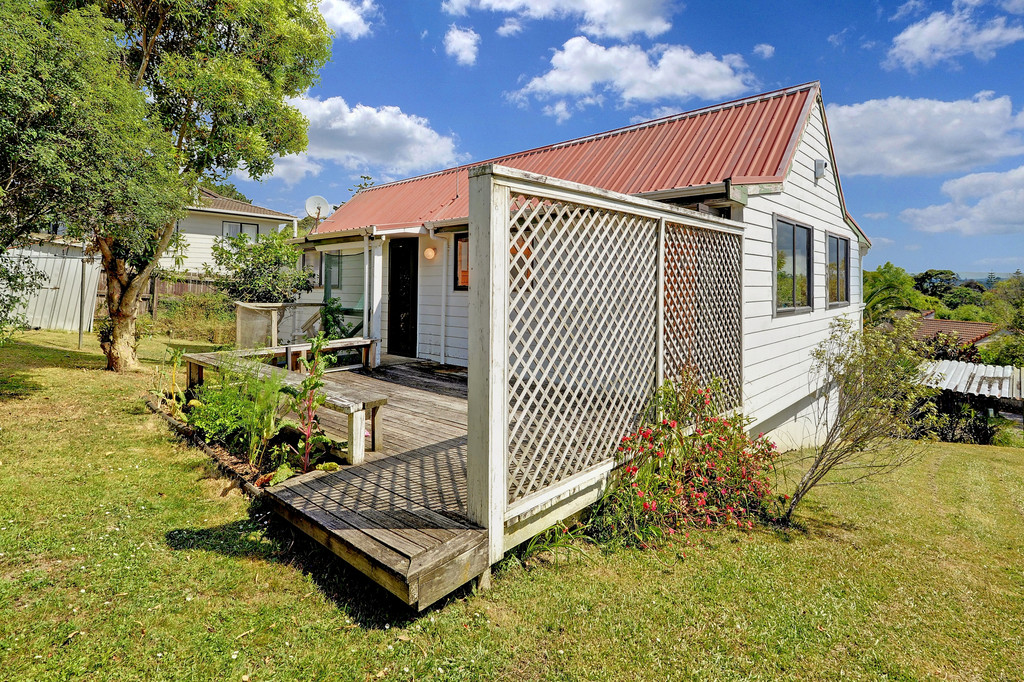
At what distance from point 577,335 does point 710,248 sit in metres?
2.40

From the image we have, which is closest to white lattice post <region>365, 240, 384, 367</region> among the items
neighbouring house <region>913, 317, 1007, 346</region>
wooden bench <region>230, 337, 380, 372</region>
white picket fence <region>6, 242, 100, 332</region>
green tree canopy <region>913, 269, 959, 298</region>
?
wooden bench <region>230, 337, 380, 372</region>

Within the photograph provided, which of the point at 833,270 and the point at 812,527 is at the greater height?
the point at 833,270

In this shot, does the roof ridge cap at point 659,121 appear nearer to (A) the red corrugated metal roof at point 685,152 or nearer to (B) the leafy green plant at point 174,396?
(A) the red corrugated metal roof at point 685,152

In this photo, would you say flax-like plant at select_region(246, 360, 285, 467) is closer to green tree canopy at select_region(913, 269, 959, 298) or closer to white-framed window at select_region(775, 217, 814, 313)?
white-framed window at select_region(775, 217, 814, 313)

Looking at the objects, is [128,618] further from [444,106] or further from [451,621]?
[444,106]

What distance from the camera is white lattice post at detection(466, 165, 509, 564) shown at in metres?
2.89

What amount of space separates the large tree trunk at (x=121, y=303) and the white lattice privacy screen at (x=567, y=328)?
27.3 feet

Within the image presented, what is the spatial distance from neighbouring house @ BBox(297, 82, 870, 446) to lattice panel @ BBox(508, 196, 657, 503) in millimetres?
41

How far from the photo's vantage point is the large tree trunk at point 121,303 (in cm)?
894

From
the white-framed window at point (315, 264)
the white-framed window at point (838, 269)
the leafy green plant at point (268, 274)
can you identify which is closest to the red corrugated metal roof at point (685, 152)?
the white-framed window at point (838, 269)

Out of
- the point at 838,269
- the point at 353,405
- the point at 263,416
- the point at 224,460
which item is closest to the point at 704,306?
the point at 353,405

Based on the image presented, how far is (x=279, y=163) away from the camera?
1061 cm

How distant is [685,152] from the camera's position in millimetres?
7672

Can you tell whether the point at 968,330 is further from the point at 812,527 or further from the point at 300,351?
the point at 300,351
